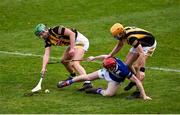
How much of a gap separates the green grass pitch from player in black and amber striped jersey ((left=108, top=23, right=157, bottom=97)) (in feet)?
1.85

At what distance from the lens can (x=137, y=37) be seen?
12.9 m

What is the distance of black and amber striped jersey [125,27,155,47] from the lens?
12599 millimetres

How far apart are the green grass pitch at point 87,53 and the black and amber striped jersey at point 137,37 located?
1.11 metres

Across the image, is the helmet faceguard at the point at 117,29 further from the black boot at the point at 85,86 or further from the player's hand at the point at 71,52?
the black boot at the point at 85,86

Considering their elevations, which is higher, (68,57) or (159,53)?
(68,57)

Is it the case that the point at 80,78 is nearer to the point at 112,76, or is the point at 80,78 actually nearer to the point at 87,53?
the point at 112,76

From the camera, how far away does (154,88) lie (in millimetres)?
13656

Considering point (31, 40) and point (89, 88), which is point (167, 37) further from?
point (89, 88)

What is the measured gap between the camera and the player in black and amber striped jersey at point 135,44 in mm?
12617

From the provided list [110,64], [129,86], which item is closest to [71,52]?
[110,64]

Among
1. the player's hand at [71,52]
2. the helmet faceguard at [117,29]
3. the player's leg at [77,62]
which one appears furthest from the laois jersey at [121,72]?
the player's hand at [71,52]

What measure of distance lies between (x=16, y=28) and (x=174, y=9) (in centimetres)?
706

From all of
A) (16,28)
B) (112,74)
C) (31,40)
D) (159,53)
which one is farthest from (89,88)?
(16,28)

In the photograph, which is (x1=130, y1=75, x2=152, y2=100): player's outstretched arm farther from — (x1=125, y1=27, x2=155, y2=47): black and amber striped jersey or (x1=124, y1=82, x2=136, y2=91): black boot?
(x1=124, y1=82, x2=136, y2=91): black boot
